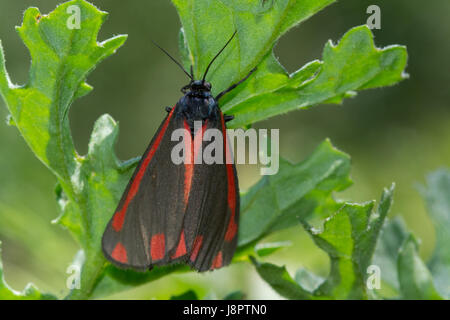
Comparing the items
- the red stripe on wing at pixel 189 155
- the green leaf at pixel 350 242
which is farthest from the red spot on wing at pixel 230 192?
the green leaf at pixel 350 242

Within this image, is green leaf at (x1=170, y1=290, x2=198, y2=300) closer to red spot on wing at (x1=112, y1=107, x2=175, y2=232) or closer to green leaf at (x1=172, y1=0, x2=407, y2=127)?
red spot on wing at (x1=112, y1=107, x2=175, y2=232)

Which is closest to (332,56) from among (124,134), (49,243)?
(49,243)

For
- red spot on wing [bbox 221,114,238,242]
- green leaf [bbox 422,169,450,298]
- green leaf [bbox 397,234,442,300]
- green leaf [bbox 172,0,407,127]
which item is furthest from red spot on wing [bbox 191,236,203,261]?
green leaf [bbox 422,169,450,298]

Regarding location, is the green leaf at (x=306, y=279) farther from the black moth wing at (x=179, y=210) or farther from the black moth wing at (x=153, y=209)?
the black moth wing at (x=153, y=209)

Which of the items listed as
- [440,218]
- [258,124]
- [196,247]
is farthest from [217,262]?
[258,124]

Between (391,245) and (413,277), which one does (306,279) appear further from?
(391,245)
